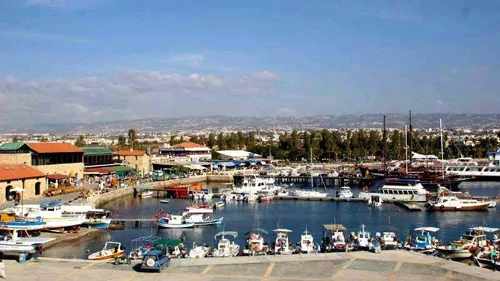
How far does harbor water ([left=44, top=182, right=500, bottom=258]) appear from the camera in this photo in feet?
135

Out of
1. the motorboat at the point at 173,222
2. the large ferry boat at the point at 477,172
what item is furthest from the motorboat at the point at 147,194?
the large ferry boat at the point at 477,172

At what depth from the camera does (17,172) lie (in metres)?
54.1

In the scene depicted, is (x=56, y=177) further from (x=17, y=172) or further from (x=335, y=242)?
(x=335, y=242)

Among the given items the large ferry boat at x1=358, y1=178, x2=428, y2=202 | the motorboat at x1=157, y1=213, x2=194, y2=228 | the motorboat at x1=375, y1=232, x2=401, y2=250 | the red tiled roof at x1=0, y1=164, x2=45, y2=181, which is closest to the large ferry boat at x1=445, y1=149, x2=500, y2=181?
the large ferry boat at x1=358, y1=178, x2=428, y2=202

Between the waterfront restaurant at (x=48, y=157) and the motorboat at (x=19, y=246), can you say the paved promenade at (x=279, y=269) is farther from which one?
the waterfront restaurant at (x=48, y=157)

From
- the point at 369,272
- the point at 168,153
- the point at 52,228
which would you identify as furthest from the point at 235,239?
the point at 168,153

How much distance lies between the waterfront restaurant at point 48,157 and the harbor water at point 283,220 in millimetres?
7904

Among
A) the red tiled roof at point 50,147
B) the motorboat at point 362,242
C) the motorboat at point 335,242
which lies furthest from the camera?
the red tiled roof at point 50,147

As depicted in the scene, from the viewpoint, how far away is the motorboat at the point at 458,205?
54.4 m

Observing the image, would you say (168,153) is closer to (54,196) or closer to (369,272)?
(54,196)

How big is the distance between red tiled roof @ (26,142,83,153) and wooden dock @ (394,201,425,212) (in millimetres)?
38544

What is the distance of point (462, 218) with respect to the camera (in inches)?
1981

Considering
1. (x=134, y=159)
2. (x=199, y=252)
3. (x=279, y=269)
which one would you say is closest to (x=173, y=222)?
(x=199, y=252)

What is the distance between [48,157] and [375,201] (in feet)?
120
